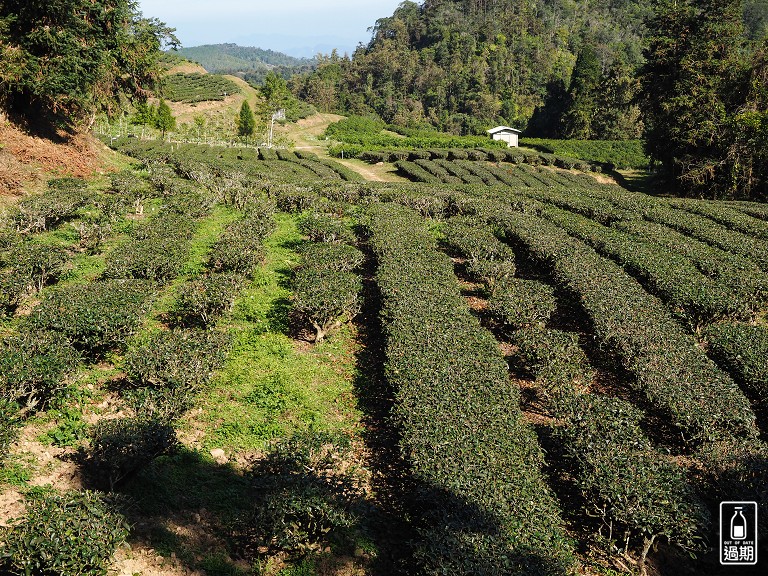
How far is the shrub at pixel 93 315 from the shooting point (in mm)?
12859

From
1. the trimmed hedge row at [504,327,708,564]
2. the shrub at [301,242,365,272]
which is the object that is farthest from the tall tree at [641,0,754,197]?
the trimmed hedge row at [504,327,708,564]

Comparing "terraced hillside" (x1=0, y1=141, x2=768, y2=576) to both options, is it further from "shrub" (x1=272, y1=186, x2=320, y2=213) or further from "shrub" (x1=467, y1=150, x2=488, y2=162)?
"shrub" (x1=467, y1=150, x2=488, y2=162)

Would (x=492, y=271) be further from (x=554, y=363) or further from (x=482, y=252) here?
(x=554, y=363)

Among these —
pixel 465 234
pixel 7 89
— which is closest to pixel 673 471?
pixel 465 234

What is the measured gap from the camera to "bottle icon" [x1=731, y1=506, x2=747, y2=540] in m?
9.49

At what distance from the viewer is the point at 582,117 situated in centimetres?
8488

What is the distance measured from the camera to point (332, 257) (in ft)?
65.5

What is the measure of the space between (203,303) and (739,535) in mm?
13810

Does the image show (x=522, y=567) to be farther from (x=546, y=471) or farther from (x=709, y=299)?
(x=709, y=299)

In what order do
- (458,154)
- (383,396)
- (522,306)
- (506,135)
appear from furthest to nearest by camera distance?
(506,135)
(458,154)
(522,306)
(383,396)

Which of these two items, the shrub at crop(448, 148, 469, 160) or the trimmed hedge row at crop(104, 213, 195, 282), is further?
the shrub at crop(448, 148, 469, 160)

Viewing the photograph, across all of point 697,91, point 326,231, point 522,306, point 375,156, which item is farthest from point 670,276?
point 375,156

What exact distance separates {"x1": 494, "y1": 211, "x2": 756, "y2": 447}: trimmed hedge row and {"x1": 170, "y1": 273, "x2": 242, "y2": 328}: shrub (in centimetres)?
1122

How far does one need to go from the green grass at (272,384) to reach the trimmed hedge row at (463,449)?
5.97 feet
